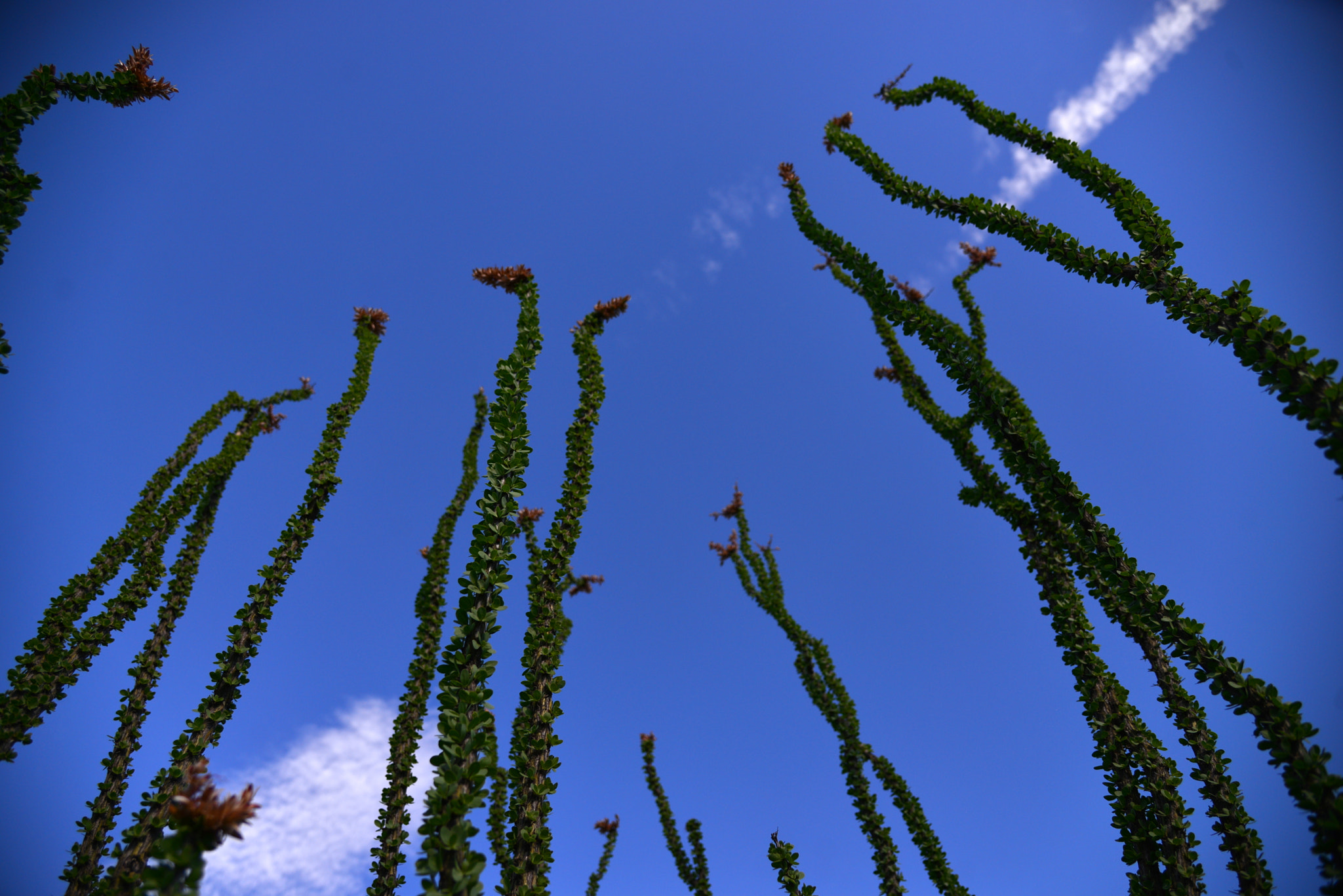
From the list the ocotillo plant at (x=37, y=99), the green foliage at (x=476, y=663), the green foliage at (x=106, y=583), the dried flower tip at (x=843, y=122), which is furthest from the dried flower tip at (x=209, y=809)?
the dried flower tip at (x=843, y=122)

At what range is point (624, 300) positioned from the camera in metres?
→ 9.59

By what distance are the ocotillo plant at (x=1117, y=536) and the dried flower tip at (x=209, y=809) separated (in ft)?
27.2

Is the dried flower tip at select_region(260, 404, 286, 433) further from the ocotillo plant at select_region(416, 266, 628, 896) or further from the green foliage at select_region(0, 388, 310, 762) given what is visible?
the ocotillo plant at select_region(416, 266, 628, 896)

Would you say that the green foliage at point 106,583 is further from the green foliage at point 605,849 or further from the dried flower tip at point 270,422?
the green foliage at point 605,849

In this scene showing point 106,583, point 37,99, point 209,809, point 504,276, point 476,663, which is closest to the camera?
point 209,809

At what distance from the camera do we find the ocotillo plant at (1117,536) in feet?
15.1

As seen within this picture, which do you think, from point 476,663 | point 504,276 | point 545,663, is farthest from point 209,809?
point 504,276

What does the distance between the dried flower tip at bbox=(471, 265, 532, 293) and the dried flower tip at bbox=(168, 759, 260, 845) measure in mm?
6966

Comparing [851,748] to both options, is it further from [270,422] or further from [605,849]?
[270,422]

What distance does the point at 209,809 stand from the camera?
3252 mm

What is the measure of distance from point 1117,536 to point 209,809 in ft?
31.3

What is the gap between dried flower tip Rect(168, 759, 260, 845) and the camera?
322 centimetres

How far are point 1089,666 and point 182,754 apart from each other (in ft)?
42.8

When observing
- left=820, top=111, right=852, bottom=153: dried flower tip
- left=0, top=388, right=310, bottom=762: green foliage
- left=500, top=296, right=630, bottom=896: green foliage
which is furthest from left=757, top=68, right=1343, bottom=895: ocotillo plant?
left=0, top=388, right=310, bottom=762: green foliage
